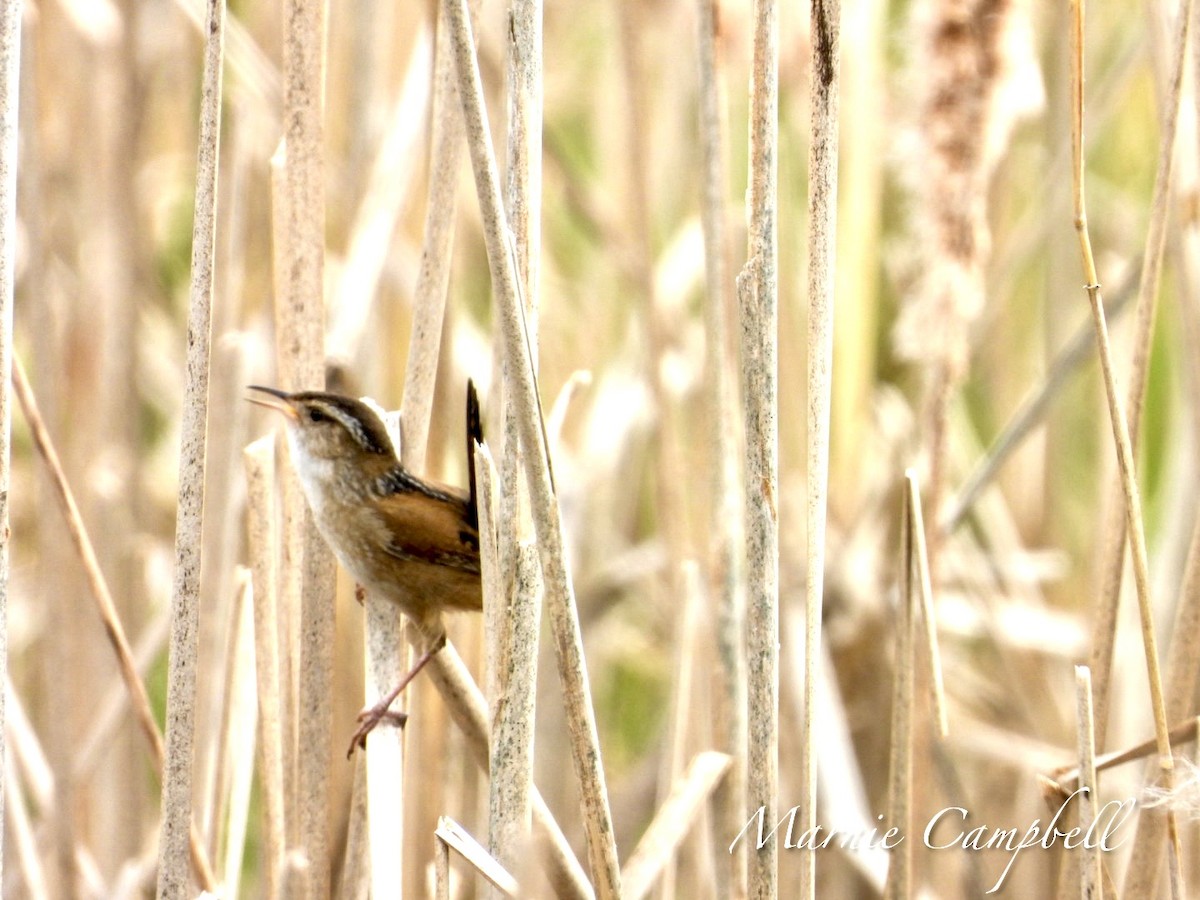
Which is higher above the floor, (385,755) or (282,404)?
(282,404)

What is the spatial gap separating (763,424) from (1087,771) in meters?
0.54

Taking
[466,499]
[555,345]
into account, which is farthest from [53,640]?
[555,345]

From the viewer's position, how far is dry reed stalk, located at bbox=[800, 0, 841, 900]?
1369mm

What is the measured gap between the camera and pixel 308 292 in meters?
1.65

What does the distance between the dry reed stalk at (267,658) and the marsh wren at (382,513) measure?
0.12 metres

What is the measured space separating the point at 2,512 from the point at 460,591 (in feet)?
2.27

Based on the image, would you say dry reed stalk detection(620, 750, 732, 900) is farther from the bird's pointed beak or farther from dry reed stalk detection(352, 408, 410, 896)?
the bird's pointed beak

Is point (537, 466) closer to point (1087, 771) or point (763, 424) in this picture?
point (763, 424)

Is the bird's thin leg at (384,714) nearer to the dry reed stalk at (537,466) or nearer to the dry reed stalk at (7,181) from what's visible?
the dry reed stalk at (537,466)

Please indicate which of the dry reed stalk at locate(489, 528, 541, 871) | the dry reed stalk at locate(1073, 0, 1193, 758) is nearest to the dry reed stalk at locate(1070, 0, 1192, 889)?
the dry reed stalk at locate(1073, 0, 1193, 758)

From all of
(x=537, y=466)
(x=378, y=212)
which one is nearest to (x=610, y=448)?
(x=378, y=212)

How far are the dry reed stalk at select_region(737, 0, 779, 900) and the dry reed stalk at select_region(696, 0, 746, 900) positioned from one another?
40 centimetres

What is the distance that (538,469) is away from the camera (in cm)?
136

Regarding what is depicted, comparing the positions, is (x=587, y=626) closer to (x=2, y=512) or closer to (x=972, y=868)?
(x=972, y=868)
